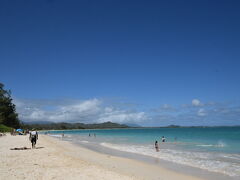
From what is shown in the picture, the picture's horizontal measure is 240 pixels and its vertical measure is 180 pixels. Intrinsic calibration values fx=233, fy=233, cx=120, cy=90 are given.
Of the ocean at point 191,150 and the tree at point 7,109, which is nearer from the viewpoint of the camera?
the ocean at point 191,150

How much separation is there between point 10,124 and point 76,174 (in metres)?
84.1

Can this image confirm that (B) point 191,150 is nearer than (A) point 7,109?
Yes

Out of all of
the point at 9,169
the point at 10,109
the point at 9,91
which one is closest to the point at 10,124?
the point at 10,109

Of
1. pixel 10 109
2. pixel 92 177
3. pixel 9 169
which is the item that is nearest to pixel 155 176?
pixel 92 177

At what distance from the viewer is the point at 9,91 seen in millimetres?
82062

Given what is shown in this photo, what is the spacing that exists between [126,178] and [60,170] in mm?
2914

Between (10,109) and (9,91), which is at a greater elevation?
(9,91)

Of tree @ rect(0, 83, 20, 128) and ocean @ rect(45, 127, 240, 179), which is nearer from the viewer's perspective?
ocean @ rect(45, 127, 240, 179)

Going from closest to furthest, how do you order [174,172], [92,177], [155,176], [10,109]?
[92,177] → [155,176] → [174,172] → [10,109]

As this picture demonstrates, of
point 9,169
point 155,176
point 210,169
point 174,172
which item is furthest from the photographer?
point 210,169

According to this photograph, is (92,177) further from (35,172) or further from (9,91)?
(9,91)

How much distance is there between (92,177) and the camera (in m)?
9.16

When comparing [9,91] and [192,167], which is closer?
[192,167]

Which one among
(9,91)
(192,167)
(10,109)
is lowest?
(192,167)
